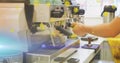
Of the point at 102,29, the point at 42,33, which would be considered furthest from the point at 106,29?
the point at 42,33

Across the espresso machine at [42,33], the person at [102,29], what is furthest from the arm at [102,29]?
the espresso machine at [42,33]

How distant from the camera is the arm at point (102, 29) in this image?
134cm

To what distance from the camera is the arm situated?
134 cm

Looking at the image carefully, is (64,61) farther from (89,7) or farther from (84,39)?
(89,7)

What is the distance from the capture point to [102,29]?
4.62ft

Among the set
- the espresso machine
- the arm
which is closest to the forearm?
the arm

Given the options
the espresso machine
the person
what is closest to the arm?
the person

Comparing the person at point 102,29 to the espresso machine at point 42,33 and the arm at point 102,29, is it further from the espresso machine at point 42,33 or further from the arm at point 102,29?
the espresso machine at point 42,33

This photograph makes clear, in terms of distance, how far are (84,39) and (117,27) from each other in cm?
110

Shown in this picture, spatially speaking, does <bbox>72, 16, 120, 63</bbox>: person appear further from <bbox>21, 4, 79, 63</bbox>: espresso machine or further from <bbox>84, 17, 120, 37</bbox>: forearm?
<bbox>21, 4, 79, 63</bbox>: espresso machine

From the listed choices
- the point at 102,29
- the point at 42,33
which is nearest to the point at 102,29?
the point at 102,29

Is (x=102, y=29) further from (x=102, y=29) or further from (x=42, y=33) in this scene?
(x=42, y=33)

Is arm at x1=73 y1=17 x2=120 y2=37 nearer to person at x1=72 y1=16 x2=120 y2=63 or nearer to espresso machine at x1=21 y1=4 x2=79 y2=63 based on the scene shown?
person at x1=72 y1=16 x2=120 y2=63

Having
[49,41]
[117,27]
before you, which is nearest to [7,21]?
[49,41]
